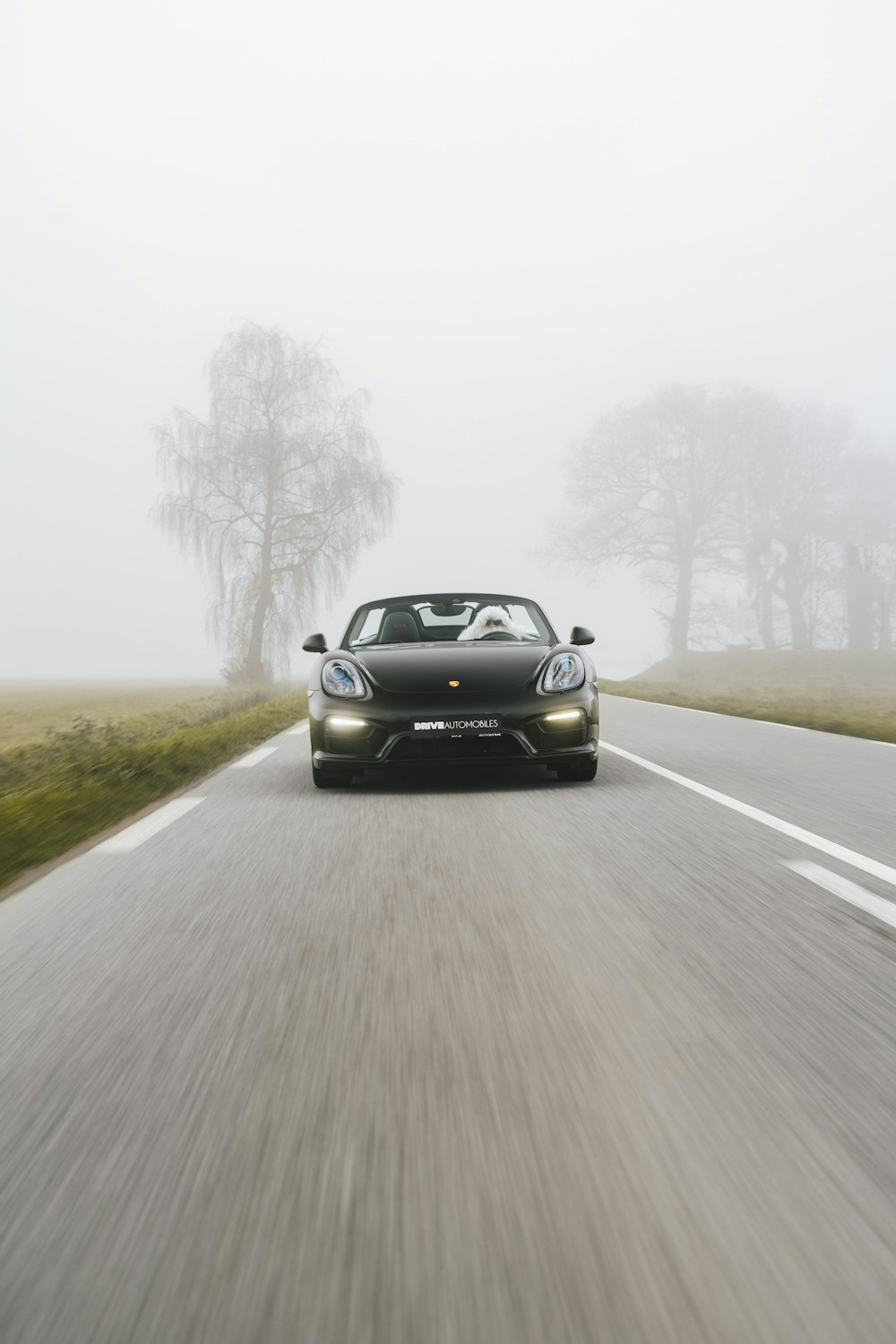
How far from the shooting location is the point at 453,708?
22.7 feet

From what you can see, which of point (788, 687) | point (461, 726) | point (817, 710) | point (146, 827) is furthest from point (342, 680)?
point (788, 687)

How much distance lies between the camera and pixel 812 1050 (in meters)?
2.49

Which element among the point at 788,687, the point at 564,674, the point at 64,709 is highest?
the point at 564,674

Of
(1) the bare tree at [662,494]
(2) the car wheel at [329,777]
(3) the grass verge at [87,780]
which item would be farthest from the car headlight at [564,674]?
(1) the bare tree at [662,494]

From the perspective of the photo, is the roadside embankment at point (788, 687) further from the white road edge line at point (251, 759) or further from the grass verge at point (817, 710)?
the white road edge line at point (251, 759)

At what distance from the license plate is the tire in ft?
2.43

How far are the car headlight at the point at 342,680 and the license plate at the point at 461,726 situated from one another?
0.48 meters

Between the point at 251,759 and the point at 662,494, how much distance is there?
37.1m

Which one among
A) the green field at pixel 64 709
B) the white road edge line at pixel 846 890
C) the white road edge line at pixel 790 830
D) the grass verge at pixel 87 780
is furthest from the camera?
the green field at pixel 64 709

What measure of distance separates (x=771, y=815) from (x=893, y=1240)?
447 centimetres

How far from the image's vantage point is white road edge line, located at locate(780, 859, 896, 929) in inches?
149

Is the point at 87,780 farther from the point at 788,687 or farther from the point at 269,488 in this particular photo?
the point at 788,687

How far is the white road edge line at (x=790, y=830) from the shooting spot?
4.56m

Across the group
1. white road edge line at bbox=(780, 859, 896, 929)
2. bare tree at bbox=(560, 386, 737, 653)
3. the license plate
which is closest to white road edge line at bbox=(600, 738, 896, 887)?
white road edge line at bbox=(780, 859, 896, 929)
